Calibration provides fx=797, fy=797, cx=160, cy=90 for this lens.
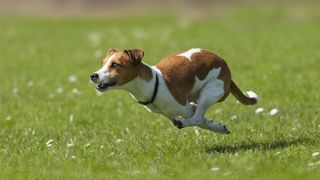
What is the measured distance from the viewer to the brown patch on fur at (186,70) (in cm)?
847

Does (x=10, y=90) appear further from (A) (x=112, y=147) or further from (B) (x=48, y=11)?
(B) (x=48, y=11)

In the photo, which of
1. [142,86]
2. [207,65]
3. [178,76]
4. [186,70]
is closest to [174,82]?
[178,76]

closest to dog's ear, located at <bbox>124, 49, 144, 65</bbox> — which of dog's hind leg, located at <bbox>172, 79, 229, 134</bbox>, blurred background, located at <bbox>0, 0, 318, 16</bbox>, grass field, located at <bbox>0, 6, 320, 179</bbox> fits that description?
dog's hind leg, located at <bbox>172, 79, 229, 134</bbox>

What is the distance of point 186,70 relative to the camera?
8.59 meters

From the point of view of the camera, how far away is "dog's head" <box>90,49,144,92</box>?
8062 mm

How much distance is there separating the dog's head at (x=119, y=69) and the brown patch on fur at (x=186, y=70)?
1.37 ft

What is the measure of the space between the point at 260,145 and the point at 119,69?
1.64 m

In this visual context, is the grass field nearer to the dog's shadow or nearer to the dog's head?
the dog's shadow

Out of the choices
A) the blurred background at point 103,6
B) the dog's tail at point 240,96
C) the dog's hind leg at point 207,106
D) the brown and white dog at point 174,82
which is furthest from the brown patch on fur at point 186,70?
the blurred background at point 103,6

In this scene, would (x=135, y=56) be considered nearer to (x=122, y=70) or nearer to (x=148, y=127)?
(x=122, y=70)

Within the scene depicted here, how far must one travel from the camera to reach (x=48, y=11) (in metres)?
51.2

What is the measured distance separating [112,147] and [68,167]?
1.12 metres

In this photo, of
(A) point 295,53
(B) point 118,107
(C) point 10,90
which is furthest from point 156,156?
(A) point 295,53

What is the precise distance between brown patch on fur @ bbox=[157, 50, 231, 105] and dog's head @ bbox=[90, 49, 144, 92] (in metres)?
0.42
